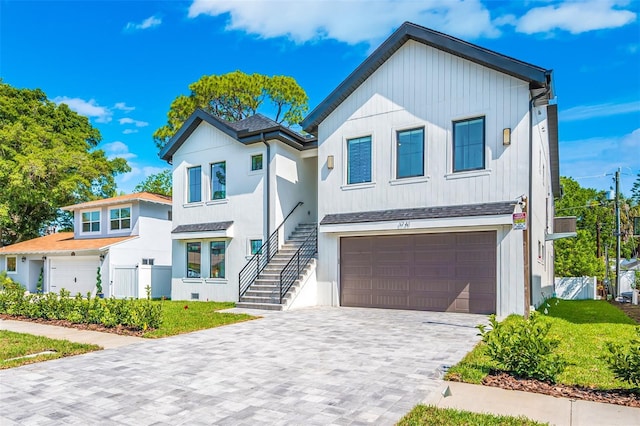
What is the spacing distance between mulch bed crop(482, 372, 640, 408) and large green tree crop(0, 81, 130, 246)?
28.6 m

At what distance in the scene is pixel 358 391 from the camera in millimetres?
5266

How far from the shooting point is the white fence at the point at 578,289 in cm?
2244

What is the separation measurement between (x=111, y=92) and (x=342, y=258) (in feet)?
81.9

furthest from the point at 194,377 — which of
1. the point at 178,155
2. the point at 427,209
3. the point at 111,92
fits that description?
the point at 111,92

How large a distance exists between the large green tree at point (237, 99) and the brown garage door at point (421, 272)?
1879 cm

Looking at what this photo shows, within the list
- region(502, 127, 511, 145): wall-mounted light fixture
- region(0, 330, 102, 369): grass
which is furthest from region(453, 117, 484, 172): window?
region(0, 330, 102, 369): grass

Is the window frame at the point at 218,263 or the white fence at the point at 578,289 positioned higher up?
the window frame at the point at 218,263

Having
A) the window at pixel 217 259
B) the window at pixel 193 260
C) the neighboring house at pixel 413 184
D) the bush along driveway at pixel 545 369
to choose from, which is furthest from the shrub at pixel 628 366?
the window at pixel 193 260

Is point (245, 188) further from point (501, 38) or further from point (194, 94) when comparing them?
point (194, 94)

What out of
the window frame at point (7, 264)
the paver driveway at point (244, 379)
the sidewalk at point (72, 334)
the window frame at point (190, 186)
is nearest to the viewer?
the paver driveway at point (244, 379)

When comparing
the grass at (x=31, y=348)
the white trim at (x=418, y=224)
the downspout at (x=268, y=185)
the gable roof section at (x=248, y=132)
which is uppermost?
the gable roof section at (x=248, y=132)

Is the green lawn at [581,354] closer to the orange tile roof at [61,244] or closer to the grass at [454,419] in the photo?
the grass at [454,419]

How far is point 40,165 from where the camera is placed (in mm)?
26719

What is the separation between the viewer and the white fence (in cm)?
2244
